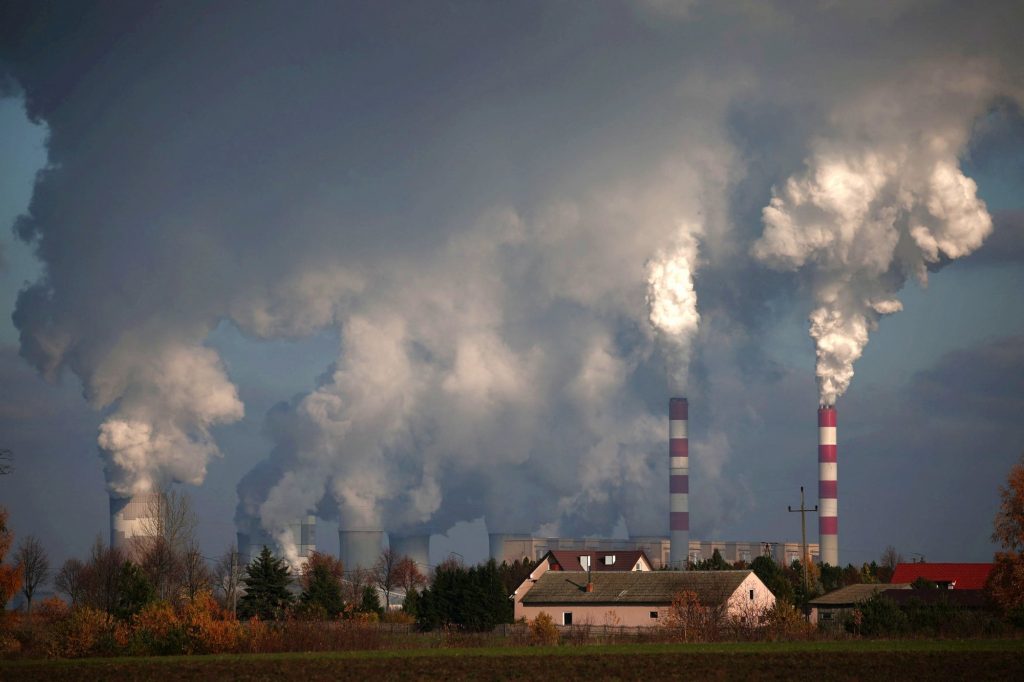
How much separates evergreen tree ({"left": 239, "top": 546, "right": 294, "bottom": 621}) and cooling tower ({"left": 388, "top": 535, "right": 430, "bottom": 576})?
88.3 metres

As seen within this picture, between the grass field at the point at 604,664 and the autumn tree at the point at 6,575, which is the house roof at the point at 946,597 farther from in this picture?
the autumn tree at the point at 6,575

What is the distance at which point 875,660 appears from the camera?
3647 cm

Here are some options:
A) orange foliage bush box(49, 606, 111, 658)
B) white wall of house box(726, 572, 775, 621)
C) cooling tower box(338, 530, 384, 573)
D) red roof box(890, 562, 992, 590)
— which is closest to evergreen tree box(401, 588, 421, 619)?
white wall of house box(726, 572, 775, 621)

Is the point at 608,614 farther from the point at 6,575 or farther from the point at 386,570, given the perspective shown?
the point at 386,570

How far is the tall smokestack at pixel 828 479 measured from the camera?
380ft

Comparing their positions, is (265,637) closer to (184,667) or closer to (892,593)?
(184,667)

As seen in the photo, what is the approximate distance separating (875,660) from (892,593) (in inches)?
1350

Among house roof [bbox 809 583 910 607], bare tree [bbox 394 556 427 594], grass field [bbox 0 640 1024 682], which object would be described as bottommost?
bare tree [bbox 394 556 427 594]

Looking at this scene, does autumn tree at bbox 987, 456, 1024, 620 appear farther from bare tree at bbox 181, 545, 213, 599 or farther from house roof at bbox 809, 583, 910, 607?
bare tree at bbox 181, 545, 213, 599

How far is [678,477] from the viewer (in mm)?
125250

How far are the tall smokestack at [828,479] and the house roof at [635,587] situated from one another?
48943 millimetres

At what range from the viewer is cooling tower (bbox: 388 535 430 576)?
151625mm

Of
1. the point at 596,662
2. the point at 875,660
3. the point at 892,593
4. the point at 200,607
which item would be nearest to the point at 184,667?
the point at 200,607

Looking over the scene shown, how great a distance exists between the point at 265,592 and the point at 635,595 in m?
18.9
